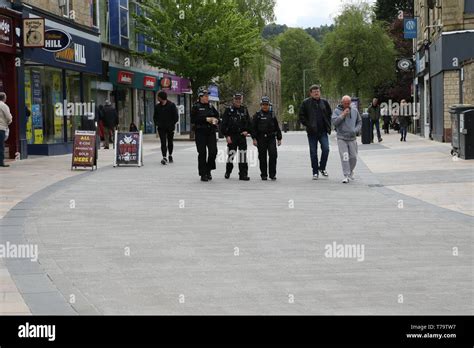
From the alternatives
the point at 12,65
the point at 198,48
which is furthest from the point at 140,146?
the point at 198,48

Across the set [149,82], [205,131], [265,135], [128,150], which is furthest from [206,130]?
[149,82]

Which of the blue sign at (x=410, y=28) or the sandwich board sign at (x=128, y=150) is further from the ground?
the blue sign at (x=410, y=28)

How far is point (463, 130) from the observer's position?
2033 centimetres

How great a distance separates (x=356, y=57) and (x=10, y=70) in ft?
95.2

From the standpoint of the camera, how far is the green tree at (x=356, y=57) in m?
49.7

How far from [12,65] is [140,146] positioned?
5.32 meters

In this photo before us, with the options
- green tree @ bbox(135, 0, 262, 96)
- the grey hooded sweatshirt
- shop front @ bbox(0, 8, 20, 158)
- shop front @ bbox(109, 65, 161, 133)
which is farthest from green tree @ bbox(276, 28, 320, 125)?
the grey hooded sweatshirt

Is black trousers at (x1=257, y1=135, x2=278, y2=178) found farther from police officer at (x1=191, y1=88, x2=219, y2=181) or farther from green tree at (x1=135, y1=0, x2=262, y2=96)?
green tree at (x1=135, y1=0, x2=262, y2=96)

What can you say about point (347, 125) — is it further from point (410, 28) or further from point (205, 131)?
point (410, 28)

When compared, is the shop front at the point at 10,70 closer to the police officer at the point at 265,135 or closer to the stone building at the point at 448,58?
the police officer at the point at 265,135

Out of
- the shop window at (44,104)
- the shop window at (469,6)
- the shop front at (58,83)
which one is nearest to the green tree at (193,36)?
the shop front at (58,83)

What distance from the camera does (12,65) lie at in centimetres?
2412

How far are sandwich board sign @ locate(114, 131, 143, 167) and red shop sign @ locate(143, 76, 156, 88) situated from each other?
78.7 ft

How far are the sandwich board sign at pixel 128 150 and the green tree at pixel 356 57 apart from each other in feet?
96.0
